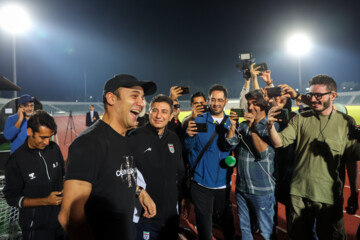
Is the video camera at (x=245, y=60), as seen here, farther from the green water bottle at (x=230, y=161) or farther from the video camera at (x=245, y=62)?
the green water bottle at (x=230, y=161)

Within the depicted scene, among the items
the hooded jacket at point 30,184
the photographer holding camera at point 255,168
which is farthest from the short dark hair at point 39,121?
the photographer holding camera at point 255,168

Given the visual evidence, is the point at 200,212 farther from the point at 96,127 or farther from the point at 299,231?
the point at 96,127

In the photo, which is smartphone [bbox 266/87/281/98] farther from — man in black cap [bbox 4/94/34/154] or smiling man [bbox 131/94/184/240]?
man in black cap [bbox 4/94/34/154]

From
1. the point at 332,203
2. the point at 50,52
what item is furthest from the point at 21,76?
the point at 332,203

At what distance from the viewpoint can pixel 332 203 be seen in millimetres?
2477

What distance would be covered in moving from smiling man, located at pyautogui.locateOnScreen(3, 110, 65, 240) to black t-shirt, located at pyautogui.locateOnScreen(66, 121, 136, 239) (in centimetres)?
98

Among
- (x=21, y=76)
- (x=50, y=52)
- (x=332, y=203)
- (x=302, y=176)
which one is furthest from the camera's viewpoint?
(x=50, y=52)

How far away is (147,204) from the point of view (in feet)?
7.73

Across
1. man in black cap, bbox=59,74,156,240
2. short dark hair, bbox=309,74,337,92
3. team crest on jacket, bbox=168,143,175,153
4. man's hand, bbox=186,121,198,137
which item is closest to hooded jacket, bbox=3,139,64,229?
man in black cap, bbox=59,74,156,240

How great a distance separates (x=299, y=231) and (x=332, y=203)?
539mm

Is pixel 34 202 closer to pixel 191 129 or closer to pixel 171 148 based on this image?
pixel 171 148

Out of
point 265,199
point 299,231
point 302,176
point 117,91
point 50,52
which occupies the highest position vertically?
point 50,52

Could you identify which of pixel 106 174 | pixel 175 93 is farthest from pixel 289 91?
pixel 106 174

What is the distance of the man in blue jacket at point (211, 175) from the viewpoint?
3006 millimetres
